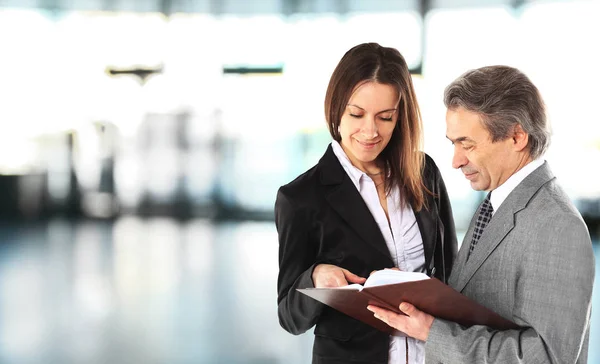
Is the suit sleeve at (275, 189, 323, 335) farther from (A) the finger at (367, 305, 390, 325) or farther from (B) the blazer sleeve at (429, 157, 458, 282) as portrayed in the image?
(B) the blazer sleeve at (429, 157, 458, 282)

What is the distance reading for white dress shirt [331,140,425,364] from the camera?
1.79 meters

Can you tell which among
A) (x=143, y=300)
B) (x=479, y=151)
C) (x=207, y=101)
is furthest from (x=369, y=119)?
(x=207, y=101)

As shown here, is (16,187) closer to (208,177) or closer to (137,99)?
(137,99)

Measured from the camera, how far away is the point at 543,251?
4.30 feet

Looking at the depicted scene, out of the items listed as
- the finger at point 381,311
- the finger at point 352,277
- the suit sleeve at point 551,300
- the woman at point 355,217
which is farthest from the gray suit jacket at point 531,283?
the woman at point 355,217

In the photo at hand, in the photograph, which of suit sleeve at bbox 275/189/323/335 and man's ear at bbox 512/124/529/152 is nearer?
man's ear at bbox 512/124/529/152

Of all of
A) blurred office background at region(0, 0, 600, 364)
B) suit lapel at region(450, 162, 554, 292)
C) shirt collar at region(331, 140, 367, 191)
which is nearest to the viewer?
suit lapel at region(450, 162, 554, 292)

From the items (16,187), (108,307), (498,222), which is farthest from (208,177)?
(498,222)

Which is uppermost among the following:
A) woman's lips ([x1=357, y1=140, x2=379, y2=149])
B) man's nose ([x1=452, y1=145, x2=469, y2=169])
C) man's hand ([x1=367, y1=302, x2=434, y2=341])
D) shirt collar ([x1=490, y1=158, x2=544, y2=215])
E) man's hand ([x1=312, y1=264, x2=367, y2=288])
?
woman's lips ([x1=357, y1=140, x2=379, y2=149])

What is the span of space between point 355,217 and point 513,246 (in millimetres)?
470

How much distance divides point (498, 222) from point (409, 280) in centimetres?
30

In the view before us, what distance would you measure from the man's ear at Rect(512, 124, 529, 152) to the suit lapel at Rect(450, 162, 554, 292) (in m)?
0.06

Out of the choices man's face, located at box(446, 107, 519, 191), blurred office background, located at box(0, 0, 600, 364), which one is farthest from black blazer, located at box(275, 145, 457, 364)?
blurred office background, located at box(0, 0, 600, 364)

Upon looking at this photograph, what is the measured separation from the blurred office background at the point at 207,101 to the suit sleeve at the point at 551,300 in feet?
20.9
